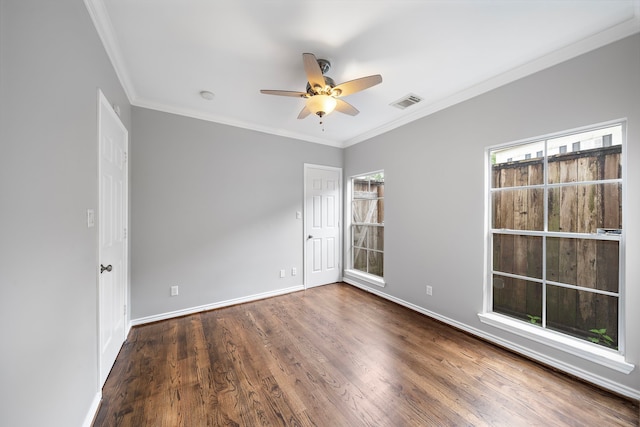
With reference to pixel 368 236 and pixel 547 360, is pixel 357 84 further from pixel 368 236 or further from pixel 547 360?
pixel 547 360

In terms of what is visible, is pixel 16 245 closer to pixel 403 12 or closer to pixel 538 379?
pixel 403 12

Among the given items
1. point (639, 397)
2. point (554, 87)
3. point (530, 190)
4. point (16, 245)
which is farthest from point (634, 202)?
point (16, 245)

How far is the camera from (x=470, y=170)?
245 cm

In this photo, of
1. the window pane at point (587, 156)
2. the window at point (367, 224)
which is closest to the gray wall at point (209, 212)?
the window at point (367, 224)

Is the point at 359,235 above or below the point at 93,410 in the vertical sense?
above

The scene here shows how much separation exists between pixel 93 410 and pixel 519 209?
12.1ft

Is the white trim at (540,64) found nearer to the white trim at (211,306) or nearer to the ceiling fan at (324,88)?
the ceiling fan at (324,88)

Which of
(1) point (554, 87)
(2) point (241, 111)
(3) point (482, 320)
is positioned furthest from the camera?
(2) point (241, 111)

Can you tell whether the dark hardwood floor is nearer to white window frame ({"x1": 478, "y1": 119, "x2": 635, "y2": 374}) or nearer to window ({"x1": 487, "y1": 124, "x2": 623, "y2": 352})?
white window frame ({"x1": 478, "y1": 119, "x2": 635, "y2": 374})

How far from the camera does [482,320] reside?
2.32m

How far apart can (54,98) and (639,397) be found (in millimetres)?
3865

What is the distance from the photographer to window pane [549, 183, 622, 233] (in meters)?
1.72

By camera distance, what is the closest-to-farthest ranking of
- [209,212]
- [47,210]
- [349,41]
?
[47,210], [349,41], [209,212]

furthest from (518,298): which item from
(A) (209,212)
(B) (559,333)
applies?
(A) (209,212)
